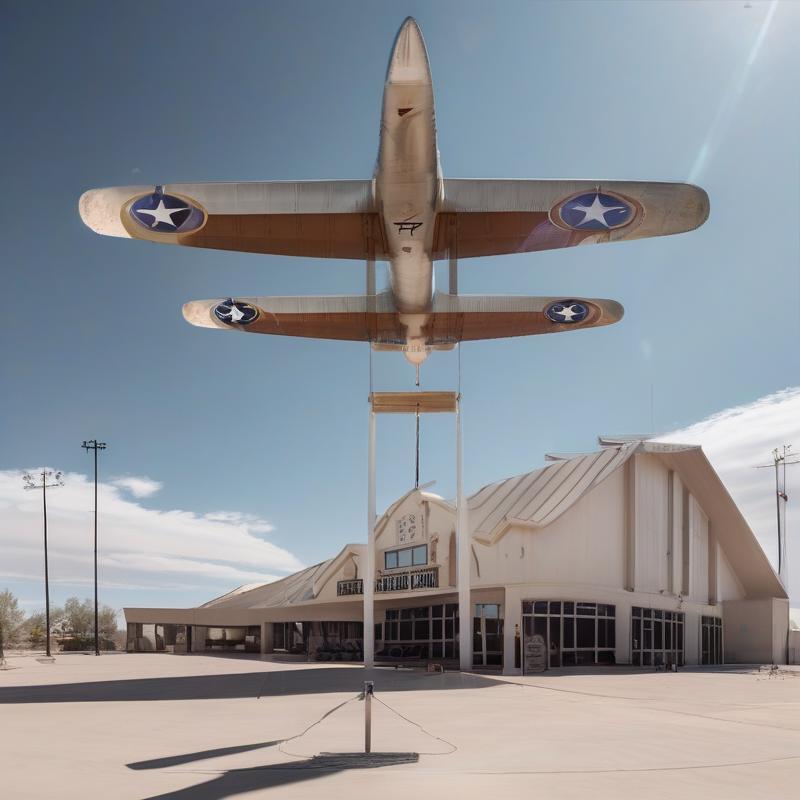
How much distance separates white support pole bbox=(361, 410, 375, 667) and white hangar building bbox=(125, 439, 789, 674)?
39 cm

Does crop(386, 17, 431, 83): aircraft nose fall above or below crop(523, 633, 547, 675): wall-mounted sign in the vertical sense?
above

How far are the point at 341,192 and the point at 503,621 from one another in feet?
58.6

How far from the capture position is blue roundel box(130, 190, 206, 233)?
1995 cm

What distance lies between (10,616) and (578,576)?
59.2m

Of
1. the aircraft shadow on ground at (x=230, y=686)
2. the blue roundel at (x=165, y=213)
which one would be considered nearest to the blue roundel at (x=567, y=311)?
the aircraft shadow on ground at (x=230, y=686)

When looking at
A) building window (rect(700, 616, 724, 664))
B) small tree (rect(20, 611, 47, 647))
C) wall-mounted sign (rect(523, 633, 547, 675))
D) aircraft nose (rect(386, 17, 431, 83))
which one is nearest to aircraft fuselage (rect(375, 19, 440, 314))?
aircraft nose (rect(386, 17, 431, 83))

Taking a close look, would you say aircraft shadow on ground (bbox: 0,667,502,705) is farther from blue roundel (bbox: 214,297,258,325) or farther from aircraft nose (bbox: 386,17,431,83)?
aircraft nose (bbox: 386,17,431,83)

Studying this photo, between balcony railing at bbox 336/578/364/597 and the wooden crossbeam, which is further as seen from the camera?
balcony railing at bbox 336/578/364/597

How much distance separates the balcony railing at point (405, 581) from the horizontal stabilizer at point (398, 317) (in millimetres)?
12275

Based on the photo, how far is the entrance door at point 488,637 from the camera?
1309 inches

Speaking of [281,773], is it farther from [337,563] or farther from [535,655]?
[337,563]

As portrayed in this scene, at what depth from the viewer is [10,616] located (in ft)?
248

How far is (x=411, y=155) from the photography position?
1658 cm

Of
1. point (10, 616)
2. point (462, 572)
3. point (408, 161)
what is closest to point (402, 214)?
point (408, 161)
